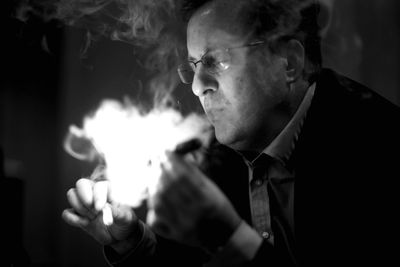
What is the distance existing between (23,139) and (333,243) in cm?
315

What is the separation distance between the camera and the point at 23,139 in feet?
13.5

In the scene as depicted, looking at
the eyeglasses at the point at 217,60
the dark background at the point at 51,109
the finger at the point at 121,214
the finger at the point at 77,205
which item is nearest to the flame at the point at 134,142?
the finger at the point at 121,214

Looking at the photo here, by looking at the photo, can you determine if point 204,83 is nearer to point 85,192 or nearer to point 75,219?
point 85,192

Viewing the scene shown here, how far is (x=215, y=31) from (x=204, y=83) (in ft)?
0.99

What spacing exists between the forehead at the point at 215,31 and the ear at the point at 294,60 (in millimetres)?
296

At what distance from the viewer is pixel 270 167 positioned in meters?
2.38

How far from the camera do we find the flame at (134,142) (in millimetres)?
2418

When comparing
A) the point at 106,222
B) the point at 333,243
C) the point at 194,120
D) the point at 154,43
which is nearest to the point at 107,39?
the point at 154,43

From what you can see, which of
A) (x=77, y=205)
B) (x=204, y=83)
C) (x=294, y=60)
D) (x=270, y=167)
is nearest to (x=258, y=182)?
(x=270, y=167)

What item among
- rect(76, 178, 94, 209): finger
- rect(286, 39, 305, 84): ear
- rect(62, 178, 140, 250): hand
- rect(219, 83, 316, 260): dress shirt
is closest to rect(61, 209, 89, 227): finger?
rect(62, 178, 140, 250): hand

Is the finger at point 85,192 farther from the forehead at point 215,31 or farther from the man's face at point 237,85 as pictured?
the forehead at point 215,31

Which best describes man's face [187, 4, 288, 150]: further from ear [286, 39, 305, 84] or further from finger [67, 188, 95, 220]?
finger [67, 188, 95, 220]

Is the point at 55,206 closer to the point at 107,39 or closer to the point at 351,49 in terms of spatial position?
the point at 107,39

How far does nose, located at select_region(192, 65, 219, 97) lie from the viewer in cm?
244
